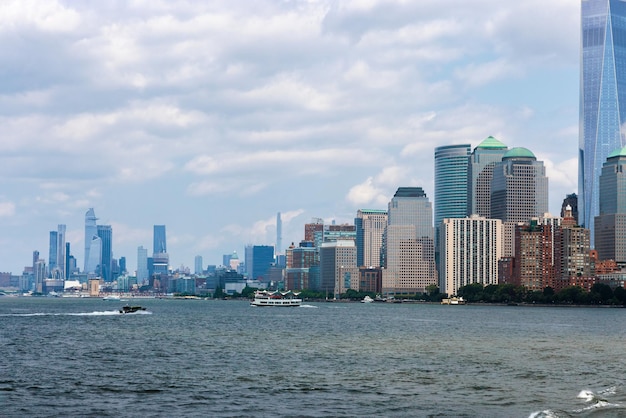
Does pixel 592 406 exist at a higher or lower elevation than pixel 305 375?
lower

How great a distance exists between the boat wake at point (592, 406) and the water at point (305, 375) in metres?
0.12

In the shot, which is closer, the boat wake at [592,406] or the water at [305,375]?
the boat wake at [592,406]

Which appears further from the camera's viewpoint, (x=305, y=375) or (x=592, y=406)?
(x=305, y=375)

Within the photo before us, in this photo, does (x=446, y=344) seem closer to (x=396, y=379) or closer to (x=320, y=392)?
(x=396, y=379)

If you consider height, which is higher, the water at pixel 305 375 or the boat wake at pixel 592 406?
the water at pixel 305 375

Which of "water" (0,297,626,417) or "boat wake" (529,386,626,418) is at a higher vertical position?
"water" (0,297,626,417)

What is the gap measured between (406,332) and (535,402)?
84504mm

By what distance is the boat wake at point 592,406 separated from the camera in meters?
61.9

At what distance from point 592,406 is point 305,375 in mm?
24193

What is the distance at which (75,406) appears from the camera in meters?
63.6

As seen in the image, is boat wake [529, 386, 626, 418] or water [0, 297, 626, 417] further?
water [0, 297, 626, 417]

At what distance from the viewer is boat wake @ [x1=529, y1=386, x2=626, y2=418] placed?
61938 mm

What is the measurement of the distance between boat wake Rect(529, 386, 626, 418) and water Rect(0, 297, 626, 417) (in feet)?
0.40

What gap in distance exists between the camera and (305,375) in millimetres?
81250
